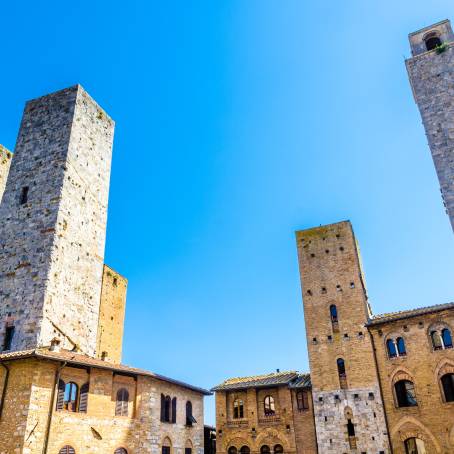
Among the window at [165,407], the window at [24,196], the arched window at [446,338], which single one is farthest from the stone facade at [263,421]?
the window at [24,196]

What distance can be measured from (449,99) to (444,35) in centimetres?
698

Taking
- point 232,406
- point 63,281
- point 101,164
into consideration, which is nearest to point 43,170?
point 101,164

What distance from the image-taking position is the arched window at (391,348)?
1158 inches

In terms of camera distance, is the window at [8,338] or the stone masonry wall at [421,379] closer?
the window at [8,338]

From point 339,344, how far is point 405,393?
4.97m

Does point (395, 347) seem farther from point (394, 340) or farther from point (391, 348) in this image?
point (394, 340)

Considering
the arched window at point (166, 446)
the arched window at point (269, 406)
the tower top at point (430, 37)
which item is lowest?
the arched window at point (166, 446)

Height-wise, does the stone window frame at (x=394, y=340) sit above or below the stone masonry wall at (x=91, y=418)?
above

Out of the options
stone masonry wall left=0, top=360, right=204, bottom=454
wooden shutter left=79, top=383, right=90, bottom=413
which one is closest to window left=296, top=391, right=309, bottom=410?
stone masonry wall left=0, top=360, right=204, bottom=454

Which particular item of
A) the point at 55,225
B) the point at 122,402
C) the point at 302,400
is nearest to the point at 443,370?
the point at 302,400

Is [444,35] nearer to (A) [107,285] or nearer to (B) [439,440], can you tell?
(B) [439,440]

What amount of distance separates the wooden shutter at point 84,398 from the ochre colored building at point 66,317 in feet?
0.13

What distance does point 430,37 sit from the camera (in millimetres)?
32812

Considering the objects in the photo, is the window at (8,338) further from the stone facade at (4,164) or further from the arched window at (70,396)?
the stone facade at (4,164)
